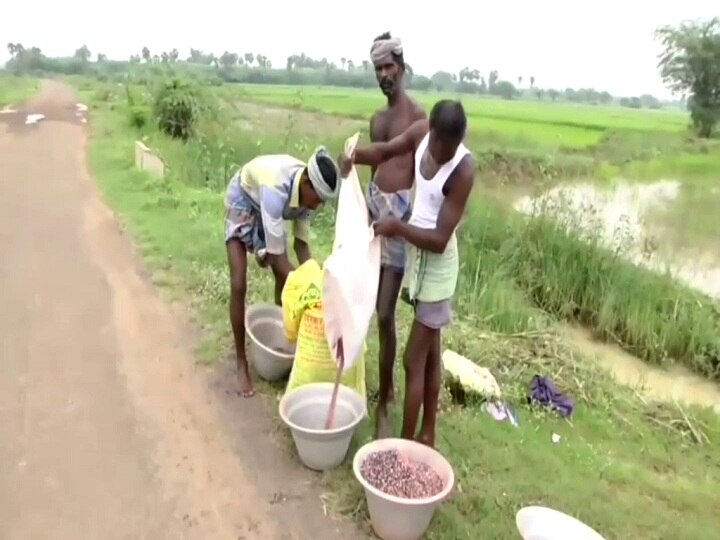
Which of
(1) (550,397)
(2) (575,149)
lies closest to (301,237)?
(1) (550,397)

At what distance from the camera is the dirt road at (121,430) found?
2621mm

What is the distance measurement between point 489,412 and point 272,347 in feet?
3.97

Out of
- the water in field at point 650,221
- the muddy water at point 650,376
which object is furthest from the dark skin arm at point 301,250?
the water in field at point 650,221

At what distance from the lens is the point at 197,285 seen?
4992 millimetres

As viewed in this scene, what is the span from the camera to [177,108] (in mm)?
12898

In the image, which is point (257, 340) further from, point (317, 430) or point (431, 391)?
point (431, 391)

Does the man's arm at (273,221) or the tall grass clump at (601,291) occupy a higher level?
the man's arm at (273,221)

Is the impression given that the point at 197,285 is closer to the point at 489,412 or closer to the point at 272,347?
the point at 272,347

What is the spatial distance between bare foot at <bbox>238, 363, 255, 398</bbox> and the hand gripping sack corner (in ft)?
3.17

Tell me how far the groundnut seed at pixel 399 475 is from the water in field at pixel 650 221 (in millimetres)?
4447

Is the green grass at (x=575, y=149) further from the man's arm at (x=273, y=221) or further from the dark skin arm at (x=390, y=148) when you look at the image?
the dark skin arm at (x=390, y=148)

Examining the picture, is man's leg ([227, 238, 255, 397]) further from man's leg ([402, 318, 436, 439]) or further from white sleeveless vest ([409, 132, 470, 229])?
white sleeveless vest ([409, 132, 470, 229])

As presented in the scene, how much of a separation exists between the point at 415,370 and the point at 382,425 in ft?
1.57

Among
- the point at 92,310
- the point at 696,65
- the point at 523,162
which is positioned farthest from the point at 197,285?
the point at 696,65
